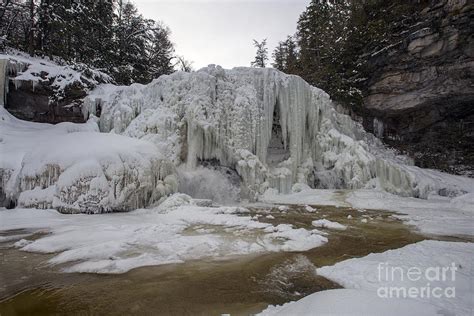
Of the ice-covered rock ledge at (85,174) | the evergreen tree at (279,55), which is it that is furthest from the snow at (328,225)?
the evergreen tree at (279,55)

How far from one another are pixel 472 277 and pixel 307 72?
60.5ft

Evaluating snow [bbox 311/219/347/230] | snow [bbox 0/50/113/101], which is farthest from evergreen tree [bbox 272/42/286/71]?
snow [bbox 311/219/347/230]

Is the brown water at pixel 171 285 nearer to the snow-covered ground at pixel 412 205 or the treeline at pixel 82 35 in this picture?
the snow-covered ground at pixel 412 205

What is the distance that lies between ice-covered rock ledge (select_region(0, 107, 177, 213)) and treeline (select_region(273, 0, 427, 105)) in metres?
12.7

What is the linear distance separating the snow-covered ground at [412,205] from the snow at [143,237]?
2.98m

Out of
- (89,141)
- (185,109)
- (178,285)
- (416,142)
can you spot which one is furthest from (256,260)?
(416,142)

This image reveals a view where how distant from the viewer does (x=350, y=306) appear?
2.31 meters

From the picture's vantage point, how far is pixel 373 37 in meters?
16.5

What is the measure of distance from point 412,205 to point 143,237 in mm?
8447

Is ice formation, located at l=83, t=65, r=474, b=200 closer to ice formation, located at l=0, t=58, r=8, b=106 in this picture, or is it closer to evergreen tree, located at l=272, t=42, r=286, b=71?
ice formation, located at l=0, t=58, r=8, b=106

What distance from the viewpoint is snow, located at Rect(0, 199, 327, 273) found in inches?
154

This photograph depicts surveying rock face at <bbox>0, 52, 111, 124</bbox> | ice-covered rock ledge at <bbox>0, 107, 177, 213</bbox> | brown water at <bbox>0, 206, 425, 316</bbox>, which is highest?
rock face at <bbox>0, 52, 111, 124</bbox>

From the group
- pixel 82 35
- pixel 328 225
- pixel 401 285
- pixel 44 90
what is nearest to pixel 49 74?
pixel 44 90

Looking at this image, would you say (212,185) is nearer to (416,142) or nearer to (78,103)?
(78,103)
